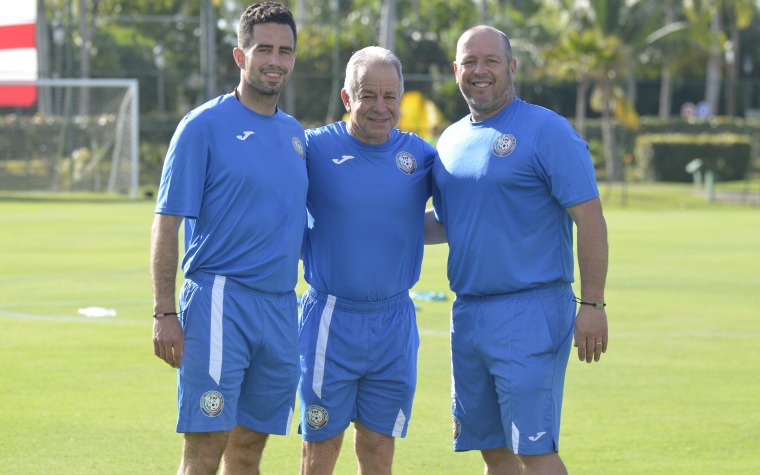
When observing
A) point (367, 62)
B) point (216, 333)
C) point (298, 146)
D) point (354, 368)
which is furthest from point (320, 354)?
point (367, 62)

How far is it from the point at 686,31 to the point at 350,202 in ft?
163

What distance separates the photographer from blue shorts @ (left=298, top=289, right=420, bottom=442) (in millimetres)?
6227

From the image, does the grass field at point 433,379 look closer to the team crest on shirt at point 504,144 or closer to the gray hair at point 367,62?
the team crest on shirt at point 504,144

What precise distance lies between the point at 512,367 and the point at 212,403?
1.41m

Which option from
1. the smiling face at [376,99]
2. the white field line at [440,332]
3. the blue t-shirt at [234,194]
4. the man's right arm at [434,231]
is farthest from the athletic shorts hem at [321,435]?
the white field line at [440,332]

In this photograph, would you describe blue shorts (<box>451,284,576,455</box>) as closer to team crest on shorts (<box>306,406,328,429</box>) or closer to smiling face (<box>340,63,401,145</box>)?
team crest on shorts (<box>306,406,328,429</box>)

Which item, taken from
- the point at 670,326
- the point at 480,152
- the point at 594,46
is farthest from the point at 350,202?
the point at 594,46

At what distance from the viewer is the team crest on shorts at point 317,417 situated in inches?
245

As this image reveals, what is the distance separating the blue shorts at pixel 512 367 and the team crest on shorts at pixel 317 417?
0.65 metres

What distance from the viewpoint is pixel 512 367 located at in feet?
19.7

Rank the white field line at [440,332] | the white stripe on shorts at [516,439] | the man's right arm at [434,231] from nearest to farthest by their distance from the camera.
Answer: the white stripe on shorts at [516,439]
the man's right arm at [434,231]
the white field line at [440,332]

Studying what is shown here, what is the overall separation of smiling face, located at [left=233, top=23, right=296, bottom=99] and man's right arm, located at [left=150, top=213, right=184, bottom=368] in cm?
76

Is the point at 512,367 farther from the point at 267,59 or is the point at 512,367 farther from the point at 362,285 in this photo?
the point at 267,59

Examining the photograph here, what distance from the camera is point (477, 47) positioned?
617 cm
